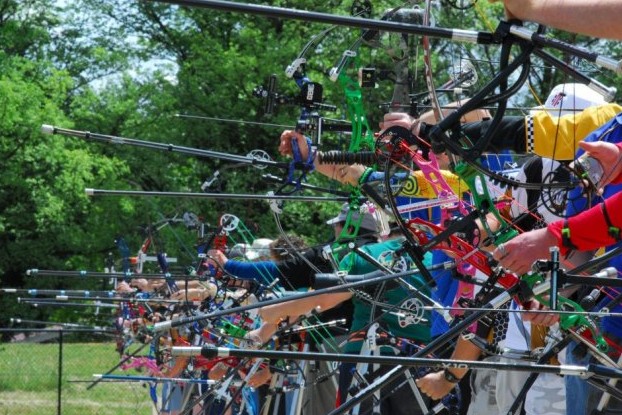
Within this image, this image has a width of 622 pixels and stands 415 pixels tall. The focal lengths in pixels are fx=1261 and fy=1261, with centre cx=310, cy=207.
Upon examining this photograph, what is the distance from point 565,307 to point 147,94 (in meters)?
22.7

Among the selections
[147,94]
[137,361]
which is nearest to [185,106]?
[147,94]

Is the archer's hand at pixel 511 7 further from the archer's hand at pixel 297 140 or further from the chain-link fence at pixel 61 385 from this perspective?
the chain-link fence at pixel 61 385

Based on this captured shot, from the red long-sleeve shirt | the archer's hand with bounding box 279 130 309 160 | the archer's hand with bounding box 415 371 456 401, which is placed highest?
the red long-sleeve shirt

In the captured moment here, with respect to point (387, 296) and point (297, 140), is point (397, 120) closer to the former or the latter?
point (297, 140)

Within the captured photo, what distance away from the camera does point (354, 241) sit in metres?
6.11

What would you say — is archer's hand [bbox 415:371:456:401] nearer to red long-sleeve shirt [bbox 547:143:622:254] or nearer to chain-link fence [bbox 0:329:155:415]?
red long-sleeve shirt [bbox 547:143:622:254]

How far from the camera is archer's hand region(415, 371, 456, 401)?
5.39 m

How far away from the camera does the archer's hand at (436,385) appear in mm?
5395

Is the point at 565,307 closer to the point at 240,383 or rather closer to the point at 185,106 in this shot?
the point at 240,383

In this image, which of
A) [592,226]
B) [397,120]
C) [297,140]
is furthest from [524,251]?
[297,140]

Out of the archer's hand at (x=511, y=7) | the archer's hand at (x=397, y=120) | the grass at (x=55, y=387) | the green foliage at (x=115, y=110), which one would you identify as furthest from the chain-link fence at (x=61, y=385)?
the archer's hand at (x=511, y=7)

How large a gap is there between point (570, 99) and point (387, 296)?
1474mm

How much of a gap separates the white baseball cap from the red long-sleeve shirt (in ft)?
2.52

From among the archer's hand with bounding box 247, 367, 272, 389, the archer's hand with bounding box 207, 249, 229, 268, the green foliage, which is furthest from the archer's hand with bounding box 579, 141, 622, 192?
the green foliage
